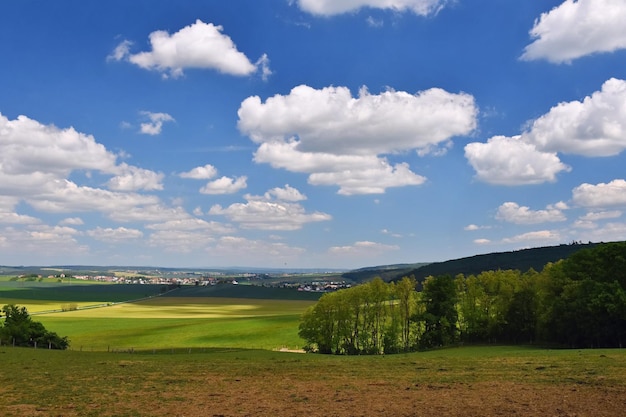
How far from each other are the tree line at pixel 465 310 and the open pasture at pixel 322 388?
30071 mm

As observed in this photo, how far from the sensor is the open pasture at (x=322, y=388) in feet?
81.8

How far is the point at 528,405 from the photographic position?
81.8 ft

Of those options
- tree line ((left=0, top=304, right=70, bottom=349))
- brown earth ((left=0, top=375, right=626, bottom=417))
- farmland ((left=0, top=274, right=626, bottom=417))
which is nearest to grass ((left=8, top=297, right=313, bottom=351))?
tree line ((left=0, top=304, right=70, bottom=349))

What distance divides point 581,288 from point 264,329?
218ft

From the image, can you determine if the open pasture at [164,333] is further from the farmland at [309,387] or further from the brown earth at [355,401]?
the brown earth at [355,401]

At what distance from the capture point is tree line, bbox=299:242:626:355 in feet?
233

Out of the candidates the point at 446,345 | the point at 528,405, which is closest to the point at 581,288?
the point at 446,345

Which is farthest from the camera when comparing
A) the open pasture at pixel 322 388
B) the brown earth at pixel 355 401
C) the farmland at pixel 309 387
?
the farmland at pixel 309 387

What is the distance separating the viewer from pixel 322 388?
3222 centimetres

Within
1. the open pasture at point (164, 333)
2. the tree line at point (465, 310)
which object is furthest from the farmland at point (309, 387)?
the open pasture at point (164, 333)

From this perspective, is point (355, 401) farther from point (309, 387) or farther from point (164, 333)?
point (164, 333)

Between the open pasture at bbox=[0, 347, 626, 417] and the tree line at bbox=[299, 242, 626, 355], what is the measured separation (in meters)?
30.1

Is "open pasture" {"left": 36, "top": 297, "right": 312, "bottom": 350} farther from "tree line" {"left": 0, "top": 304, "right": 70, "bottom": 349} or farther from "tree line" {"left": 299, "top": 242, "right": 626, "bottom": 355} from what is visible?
"tree line" {"left": 0, "top": 304, "right": 70, "bottom": 349}

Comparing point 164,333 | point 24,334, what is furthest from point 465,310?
point 24,334
